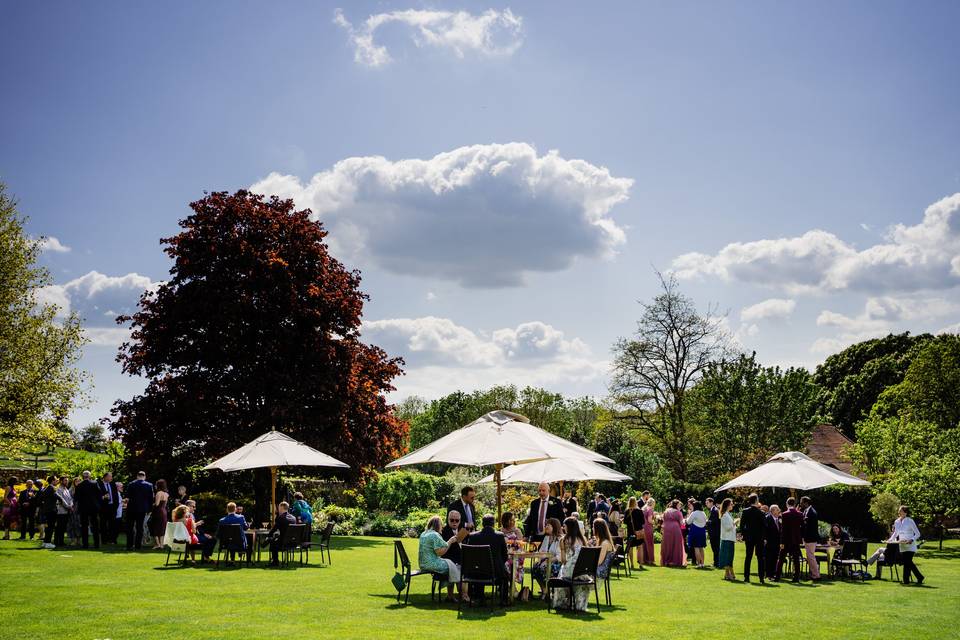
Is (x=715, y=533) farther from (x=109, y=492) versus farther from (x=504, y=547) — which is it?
(x=109, y=492)

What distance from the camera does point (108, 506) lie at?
1983 cm

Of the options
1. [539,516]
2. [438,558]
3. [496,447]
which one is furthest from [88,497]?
[496,447]

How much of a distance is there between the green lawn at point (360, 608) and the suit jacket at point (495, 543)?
623 millimetres

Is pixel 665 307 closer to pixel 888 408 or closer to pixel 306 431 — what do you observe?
pixel 888 408

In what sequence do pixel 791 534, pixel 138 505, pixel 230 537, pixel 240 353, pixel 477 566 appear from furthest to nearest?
pixel 240 353 → pixel 138 505 → pixel 791 534 → pixel 230 537 → pixel 477 566

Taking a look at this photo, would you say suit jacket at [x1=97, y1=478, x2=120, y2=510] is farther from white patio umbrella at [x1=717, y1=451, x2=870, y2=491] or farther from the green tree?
the green tree

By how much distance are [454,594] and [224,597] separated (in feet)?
11.8

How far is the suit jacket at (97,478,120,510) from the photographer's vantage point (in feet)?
→ 64.1

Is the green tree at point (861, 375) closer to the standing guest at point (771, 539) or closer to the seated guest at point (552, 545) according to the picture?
the standing guest at point (771, 539)

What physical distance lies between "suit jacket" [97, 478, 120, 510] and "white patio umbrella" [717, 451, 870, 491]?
15654mm

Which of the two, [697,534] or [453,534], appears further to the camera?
[697,534]

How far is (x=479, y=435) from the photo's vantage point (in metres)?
13.0

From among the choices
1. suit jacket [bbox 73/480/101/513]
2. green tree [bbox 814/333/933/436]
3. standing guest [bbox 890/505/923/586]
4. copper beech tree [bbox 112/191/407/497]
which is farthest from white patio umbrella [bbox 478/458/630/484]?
green tree [bbox 814/333/933/436]

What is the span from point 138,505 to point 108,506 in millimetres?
1601
